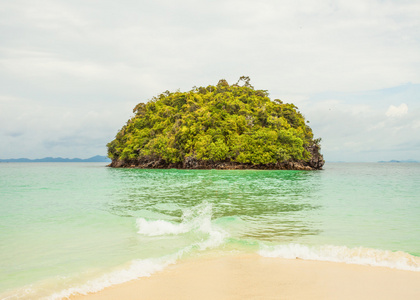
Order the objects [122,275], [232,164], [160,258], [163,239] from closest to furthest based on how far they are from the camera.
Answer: [122,275] < [160,258] < [163,239] < [232,164]

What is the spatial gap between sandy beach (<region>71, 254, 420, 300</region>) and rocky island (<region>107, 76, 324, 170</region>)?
4911cm

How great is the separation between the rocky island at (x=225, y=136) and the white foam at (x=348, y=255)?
158 feet

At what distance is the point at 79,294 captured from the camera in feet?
13.1

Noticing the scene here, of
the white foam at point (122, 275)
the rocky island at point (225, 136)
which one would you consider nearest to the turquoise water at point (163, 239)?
the white foam at point (122, 275)

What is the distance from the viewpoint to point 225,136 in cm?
5869

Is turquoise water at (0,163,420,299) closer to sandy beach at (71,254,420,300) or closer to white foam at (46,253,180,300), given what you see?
white foam at (46,253,180,300)

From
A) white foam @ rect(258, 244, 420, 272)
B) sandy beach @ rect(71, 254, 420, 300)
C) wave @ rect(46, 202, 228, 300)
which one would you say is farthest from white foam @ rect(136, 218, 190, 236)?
white foam @ rect(258, 244, 420, 272)

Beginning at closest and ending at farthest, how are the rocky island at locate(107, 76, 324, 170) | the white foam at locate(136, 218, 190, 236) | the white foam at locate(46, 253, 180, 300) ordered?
the white foam at locate(46, 253, 180, 300)
the white foam at locate(136, 218, 190, 236)
the rocky island at locate(107, 76, 324, 170)

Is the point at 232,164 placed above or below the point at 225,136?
below

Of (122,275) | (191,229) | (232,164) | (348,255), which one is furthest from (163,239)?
(232,164)

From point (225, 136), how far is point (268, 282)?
54748 mm

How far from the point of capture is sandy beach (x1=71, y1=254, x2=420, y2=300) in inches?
151

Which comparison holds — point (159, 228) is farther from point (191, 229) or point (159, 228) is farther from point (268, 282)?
point (268, 282)

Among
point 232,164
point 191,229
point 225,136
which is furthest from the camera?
point 225,136
